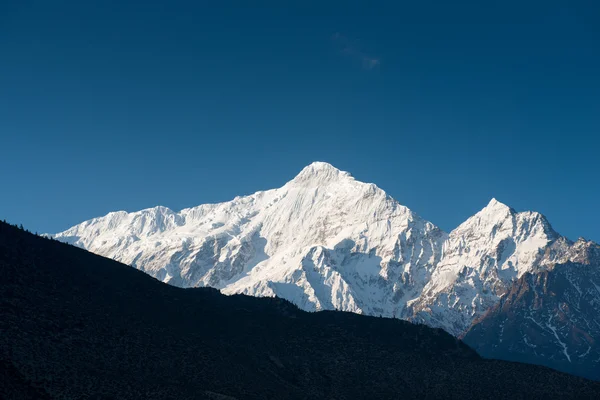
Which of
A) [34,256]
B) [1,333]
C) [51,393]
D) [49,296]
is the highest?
[34,256]

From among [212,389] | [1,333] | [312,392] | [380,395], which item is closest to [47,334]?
[1,333]

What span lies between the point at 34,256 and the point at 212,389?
58115mm

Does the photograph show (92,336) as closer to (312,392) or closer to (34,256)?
(34,256)

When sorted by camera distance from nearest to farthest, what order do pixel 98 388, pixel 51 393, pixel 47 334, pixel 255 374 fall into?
pixel 51 393 → pixel 98 388 → pixel 47 334 → pixel 255 374

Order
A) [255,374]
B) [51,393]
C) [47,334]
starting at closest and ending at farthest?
[51,393], [47,334], [255,374]

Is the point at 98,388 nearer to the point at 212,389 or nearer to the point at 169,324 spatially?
the point at 212,389

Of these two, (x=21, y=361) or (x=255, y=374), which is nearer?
(x=21, y=361)

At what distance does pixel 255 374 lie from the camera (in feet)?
623

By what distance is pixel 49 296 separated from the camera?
17588 cm

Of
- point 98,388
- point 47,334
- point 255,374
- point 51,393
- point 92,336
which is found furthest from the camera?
point 255,374

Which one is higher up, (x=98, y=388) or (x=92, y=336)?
(x=92, y=336)

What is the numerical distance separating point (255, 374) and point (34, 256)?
2334 inches

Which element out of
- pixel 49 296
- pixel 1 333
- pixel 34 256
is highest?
pixel 34 256

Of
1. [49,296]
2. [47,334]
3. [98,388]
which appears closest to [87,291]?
[49,296]
